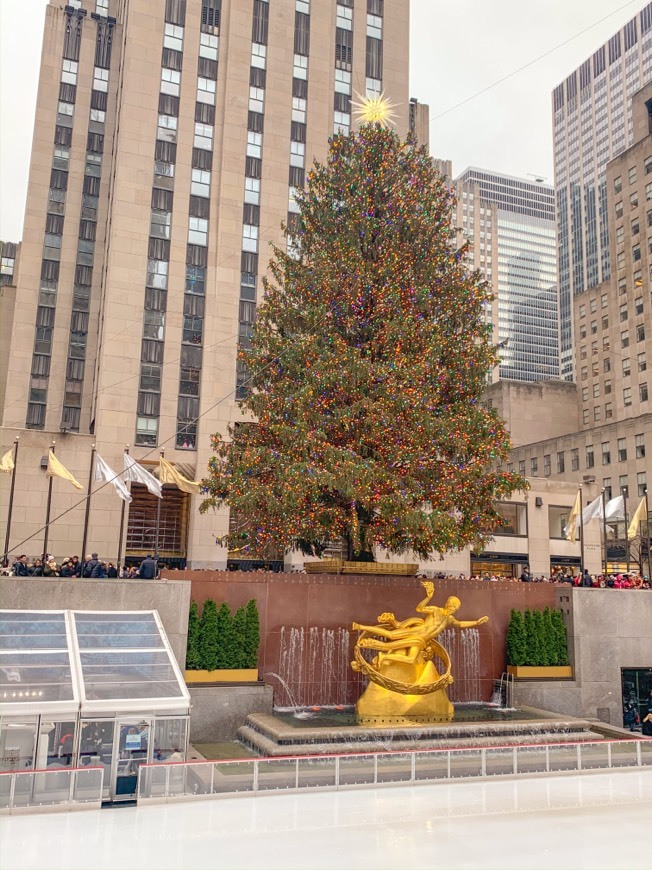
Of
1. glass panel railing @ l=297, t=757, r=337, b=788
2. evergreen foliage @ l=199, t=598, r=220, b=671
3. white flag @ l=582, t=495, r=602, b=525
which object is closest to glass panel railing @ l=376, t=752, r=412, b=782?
glass panel railing @ l=297, t=757, r=337, b=788

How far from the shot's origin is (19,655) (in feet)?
56.0

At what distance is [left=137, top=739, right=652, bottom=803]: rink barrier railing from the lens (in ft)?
49.4

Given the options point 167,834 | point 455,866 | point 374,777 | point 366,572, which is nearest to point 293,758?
point 374,777

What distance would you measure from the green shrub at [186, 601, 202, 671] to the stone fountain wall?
605 mm

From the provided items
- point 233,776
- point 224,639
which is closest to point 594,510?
point 224,639

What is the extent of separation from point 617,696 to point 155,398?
111ft

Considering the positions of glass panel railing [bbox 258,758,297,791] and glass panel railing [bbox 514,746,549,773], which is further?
glass panel railing [bbox 514,746,549,773]

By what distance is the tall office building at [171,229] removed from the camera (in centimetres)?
4884

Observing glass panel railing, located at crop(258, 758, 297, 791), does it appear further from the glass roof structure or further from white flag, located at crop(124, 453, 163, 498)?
white flag, located at crop(124, 453, 163, 498)

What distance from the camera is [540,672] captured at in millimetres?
24922

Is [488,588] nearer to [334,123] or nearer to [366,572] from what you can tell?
[366,572]

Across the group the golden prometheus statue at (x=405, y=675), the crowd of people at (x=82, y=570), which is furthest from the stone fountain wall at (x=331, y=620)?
the golden prometheus statue at (x=405, y=675)

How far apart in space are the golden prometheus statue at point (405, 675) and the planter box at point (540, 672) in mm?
4508

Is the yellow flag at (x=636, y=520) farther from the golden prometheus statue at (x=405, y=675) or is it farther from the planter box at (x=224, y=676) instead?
the planter box at (x=224, y=676)
